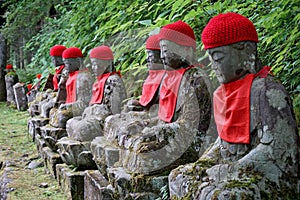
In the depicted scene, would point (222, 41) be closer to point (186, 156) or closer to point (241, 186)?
point (241, 186)

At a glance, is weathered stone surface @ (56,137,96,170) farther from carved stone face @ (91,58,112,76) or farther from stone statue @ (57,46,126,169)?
carved stone face @ (91,58,112,76)

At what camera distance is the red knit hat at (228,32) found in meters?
2.18

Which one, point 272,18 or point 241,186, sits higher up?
point 272,18

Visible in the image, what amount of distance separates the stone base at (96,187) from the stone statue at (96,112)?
1.30 feet

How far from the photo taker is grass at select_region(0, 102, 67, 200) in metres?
4.76

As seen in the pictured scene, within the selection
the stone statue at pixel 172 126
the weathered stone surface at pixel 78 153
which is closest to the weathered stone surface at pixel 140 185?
the stone statue at pixel 172 126

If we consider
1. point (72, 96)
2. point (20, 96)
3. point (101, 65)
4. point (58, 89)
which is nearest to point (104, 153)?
point (101, 65)

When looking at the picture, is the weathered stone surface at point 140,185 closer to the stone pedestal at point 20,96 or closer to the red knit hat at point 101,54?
the red knit hat at point 101,54

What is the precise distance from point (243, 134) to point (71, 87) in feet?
11.5

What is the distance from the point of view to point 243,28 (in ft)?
7.18

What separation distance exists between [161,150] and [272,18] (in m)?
1.34

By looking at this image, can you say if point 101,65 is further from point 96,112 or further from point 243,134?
point 243,134

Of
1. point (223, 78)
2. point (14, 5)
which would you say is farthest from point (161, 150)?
point (14, 5)

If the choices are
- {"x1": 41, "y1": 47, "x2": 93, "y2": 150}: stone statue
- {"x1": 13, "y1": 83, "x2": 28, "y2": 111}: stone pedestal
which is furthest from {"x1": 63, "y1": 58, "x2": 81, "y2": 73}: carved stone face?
{"x1": 13, "y1": 83, "x2": 28, "y2": 111}: stone pedestal
